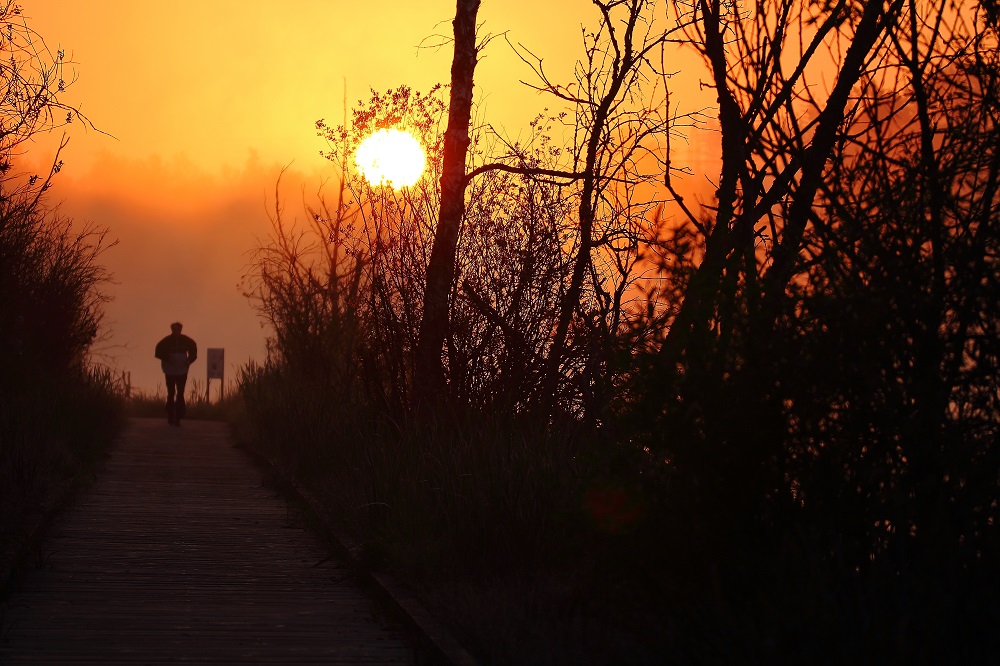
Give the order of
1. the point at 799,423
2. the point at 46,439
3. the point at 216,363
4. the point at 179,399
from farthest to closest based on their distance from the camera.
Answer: the point at 216,363 → the point at 179,399 → the point at 46,439 → the point at 799,423

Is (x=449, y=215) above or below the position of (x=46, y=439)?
above

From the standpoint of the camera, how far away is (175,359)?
2678cm

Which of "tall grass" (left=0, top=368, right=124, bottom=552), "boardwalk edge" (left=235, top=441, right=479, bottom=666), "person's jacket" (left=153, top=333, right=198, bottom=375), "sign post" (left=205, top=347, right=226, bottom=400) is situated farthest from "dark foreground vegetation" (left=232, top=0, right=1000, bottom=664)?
"sign post" (left=205, top=347, right=226, bottom=400)

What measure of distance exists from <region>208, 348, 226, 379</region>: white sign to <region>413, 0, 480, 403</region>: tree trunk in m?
31.8

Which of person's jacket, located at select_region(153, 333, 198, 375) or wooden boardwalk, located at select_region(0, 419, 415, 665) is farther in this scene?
person's jacket, located at select_region(153, 333, 198, 375)

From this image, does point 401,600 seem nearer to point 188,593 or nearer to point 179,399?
point 188,593

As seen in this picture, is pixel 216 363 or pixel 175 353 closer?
pixel 175 353

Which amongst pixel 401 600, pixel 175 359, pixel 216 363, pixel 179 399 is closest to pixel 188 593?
pixel 401 600

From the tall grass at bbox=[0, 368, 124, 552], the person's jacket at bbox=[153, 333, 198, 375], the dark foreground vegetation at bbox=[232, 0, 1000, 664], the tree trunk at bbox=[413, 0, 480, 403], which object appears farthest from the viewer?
the person's jacket at bbox=[153, 333, 198, 375]

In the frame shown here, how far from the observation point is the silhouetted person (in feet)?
87.7

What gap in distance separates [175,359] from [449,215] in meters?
15.2

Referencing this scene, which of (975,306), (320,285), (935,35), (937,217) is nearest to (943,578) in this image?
(975,306)

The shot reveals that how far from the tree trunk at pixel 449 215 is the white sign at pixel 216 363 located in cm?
3182

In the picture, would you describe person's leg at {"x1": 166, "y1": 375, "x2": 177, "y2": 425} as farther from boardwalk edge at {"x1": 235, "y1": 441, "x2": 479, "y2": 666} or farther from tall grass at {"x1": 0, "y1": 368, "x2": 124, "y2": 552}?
boardwalk edge at {"x1": 235, "y1": 441, "x2": 479, "y2": 666}
